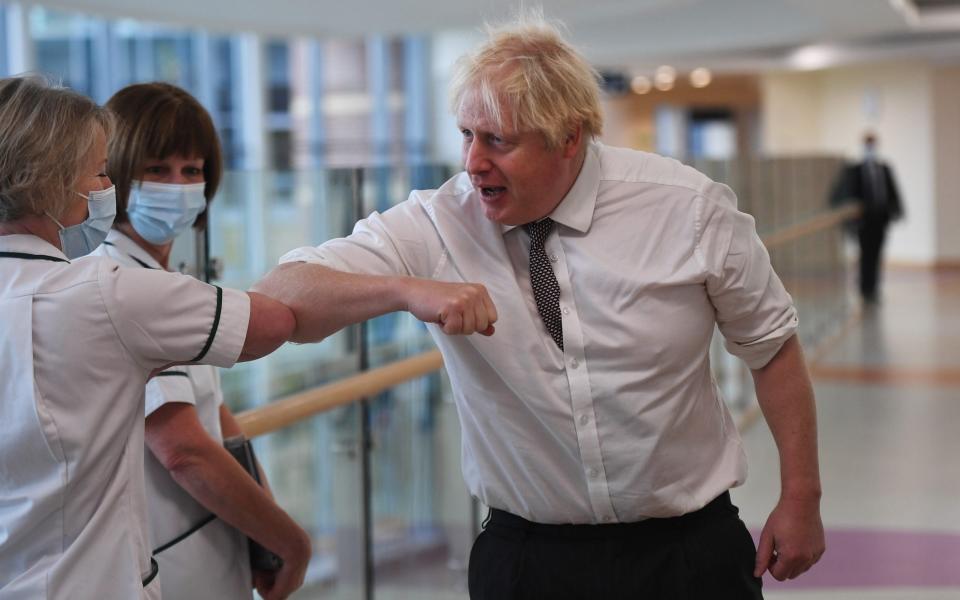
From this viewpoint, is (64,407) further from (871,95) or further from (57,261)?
(871,95)

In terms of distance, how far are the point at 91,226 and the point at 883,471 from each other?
5.41 metres

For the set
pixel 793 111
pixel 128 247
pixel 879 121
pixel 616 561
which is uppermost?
pixel 793 111

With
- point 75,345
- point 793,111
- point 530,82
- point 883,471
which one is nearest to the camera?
point 75,345

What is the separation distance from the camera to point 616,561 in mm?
2025

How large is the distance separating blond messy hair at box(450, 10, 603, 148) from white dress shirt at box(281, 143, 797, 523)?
13 cm

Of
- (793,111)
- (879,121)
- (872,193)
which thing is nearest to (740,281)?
(872,193)

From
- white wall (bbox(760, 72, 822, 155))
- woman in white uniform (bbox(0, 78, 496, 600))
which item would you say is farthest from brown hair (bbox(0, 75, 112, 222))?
white wall (bbox(760, 72, 822, 155))

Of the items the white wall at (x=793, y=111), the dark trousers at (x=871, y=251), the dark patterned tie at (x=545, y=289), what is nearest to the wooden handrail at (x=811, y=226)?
the dark trousers at (x=871, y=251)

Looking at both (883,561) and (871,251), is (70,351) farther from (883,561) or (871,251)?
(871,251)

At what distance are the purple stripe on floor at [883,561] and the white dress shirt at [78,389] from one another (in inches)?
131

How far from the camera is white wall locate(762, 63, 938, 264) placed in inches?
776

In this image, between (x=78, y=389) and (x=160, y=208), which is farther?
(x=160, y=208)

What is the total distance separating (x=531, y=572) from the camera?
2.04 m

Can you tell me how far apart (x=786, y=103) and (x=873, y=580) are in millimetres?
17534
